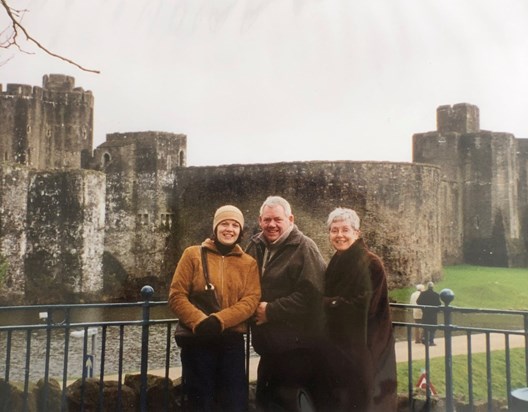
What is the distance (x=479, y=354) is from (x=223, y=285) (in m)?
7.06

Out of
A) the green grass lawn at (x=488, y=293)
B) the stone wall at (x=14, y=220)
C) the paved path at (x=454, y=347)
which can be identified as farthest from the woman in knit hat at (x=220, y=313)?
the stone wall at (x=14, y=220)

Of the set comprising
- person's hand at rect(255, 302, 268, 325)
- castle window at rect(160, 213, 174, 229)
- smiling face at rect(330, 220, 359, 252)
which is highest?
castle window at rect(160, 213, 174, 229)

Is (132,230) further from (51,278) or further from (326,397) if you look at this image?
(326,397)

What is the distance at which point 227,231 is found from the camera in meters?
3.87

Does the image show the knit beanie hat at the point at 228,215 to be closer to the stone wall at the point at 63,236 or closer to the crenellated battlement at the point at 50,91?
the stone wall at the point at 63,236

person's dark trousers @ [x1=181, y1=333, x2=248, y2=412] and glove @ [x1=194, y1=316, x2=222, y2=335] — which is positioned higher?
glove @ [x1=194, y1=316, x2=222, y2=335]

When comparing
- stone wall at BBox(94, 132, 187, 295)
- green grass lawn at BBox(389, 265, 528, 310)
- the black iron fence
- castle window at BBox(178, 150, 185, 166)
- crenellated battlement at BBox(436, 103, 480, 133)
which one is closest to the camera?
the black iron fence

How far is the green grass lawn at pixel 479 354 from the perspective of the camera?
8.45 meters

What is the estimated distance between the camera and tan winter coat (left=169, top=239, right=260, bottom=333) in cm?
374

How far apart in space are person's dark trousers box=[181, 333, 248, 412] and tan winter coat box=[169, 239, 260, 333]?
14cm

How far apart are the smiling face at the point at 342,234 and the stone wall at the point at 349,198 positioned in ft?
49.4

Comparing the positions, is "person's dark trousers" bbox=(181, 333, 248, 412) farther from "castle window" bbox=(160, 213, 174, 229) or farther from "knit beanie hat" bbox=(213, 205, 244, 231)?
"castle window" bbox=(160, 213, 174, 229)

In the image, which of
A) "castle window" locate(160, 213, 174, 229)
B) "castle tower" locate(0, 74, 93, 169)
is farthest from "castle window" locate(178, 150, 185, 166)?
"castle tower" locate(0, 74, 93, 169)

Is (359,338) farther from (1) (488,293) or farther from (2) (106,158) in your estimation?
(2) (106,158)
